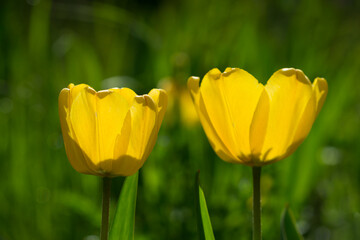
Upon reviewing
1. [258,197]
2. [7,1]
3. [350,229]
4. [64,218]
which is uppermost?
[7,1]

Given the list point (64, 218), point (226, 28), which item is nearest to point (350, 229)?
point (64, 218)

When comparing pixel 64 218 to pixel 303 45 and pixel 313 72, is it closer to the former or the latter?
pixel 313 72

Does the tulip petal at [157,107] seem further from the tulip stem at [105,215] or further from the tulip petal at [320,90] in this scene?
the tulip petal at [320,90]

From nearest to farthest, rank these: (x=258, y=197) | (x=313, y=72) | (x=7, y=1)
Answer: (x=258, y=197), (x=313, y=72), (x=7, y=1)

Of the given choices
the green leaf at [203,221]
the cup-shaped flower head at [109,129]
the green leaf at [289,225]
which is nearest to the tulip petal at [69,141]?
the cup-shaped flower head at [109,129]

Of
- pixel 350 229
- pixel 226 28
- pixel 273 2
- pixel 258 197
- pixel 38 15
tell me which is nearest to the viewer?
pixel 258 197

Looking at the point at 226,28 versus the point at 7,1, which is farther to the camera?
the point at 226,28

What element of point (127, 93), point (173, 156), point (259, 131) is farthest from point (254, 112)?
point (173, 156)
